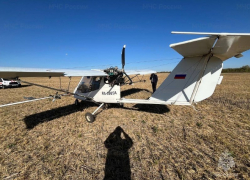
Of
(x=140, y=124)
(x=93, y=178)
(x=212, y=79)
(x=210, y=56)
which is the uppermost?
(x=210, y=56)

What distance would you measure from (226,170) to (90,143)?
153 inches

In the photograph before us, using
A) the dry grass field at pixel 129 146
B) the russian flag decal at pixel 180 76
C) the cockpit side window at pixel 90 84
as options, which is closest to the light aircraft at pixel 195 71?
the russian flag decal at pixel 180 76

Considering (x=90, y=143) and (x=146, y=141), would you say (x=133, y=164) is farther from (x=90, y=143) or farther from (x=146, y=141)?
(x=90, y=143)

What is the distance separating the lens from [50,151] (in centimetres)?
393

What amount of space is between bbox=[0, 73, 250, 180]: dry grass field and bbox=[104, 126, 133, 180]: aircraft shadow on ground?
0.03 meters

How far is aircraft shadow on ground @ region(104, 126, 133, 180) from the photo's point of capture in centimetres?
304

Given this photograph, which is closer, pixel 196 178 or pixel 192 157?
pixel 196 178

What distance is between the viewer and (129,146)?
163 inches

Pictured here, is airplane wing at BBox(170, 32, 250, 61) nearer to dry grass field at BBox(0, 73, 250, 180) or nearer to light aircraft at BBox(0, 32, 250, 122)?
light aircraft at BBox(0, 32, 250, 122)

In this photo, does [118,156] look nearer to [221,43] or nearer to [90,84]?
[221,43]

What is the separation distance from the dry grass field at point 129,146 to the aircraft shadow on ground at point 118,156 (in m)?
0.03

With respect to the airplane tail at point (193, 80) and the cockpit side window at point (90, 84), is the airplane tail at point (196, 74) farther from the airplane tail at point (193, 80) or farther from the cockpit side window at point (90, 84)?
the cockpit side window at point (90, 84)

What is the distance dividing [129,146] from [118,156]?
23.4 inches

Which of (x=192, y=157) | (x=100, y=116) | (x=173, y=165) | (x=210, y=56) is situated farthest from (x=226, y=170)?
(x=100, y=116)
